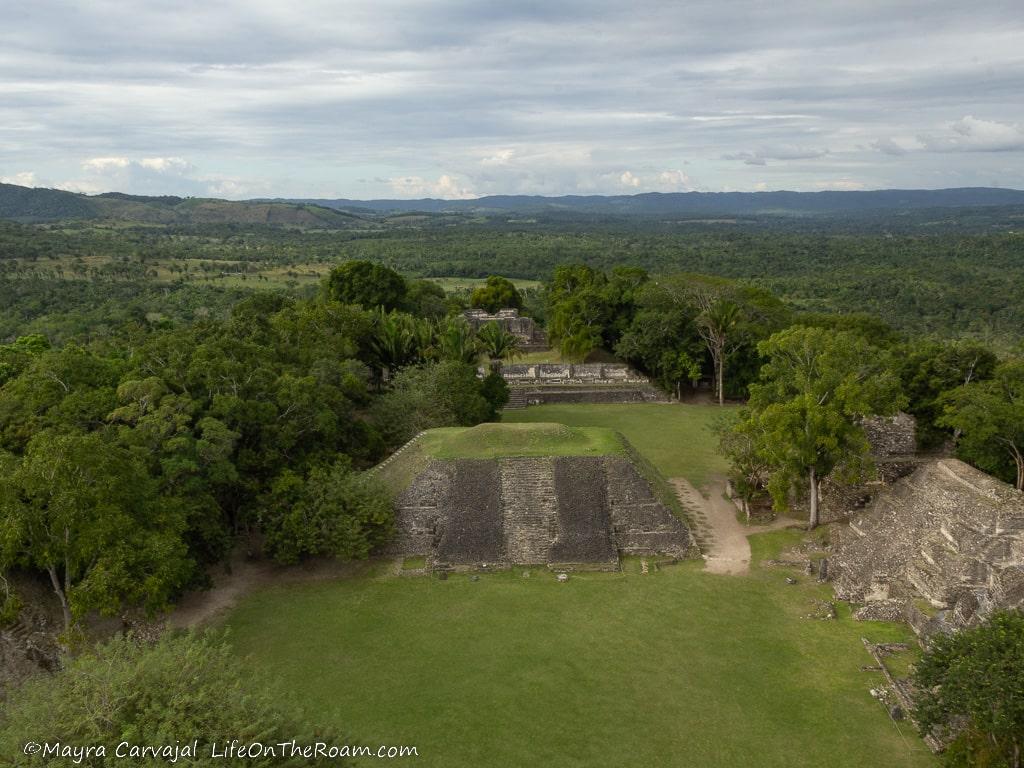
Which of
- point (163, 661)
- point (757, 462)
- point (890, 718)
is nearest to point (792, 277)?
point (757, 462)

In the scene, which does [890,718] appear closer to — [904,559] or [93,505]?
[904,559]

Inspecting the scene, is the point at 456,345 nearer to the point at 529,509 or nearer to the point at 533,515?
the point at 529,509

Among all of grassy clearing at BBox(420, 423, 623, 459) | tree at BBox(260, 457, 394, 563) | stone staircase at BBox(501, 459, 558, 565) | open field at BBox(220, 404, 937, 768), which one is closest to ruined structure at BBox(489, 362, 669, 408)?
grassy clearing at BBox(420, 423, 623, 459)

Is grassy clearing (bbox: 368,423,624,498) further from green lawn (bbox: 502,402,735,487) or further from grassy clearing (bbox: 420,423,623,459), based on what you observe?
green lawn (bbox: 502,402,735,487)

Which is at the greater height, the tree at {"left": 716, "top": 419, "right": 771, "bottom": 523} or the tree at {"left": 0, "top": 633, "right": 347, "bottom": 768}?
the tree at {"left": 0, "top": 633, "right": 347, "bottom": 768}

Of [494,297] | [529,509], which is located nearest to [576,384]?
[494,297]

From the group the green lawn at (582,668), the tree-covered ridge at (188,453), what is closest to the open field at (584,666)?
the green lawn at (582,668)
